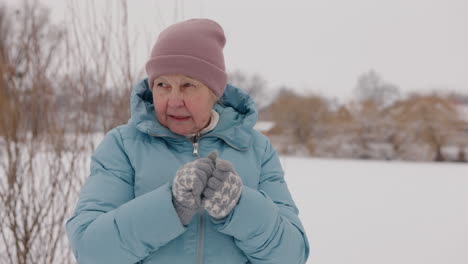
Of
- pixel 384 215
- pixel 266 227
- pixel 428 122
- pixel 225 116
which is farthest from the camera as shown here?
pixel 428 122

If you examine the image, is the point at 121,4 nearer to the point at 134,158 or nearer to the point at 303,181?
the point at 134,158

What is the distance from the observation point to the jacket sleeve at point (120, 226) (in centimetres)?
87

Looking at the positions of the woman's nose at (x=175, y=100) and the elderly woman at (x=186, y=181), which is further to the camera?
the woman's nose at (x=175, y=100)

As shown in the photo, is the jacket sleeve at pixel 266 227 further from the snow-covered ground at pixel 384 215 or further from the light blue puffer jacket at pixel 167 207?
the snow-covered ground at pixel 384 215

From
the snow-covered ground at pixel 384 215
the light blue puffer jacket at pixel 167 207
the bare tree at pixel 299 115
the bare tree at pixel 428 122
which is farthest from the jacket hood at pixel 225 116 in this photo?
the bare tree at pixel 299 115

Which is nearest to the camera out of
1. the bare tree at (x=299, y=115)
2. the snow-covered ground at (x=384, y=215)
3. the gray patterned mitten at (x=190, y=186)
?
the gray patterned mitten at (x=190, y=186)

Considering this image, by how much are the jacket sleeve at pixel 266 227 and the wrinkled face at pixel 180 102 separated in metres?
0.27

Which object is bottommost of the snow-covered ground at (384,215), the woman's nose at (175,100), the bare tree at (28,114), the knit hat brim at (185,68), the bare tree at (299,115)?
the bare tree at (299,115)

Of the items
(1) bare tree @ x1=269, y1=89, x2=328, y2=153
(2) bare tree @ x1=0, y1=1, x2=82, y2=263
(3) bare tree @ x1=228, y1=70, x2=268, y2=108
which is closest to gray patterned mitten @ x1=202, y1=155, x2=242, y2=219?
(3) bare tree @ x1=228, y1=70, x2=268, y2=108

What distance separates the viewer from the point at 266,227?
0.93 m

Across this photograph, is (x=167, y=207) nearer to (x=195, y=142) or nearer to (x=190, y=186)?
(x=190, y=186)

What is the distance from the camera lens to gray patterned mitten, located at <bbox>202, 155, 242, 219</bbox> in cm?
84

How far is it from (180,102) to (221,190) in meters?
0.31

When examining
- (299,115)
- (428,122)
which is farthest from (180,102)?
(299,115)
